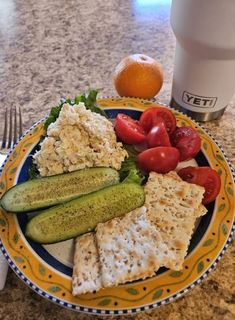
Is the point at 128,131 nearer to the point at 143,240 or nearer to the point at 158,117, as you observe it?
the point at 158,117

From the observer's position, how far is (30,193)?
2.95 ft

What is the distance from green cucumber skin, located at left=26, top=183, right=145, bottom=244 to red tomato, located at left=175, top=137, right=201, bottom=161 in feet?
0.67

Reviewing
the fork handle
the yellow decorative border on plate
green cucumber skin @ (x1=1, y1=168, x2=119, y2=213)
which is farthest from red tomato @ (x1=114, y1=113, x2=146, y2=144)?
the fork handle

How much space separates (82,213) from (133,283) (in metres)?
0.20

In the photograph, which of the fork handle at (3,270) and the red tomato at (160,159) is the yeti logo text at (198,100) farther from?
the fork handle at (3,270)

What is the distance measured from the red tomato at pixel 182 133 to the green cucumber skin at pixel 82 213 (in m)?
0.24

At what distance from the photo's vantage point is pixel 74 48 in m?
1.60

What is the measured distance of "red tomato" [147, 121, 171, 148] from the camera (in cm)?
101

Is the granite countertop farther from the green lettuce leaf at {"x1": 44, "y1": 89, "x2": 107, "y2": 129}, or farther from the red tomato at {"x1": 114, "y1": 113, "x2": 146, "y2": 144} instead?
the red tomato at {"x1": 114, "y1": 113, "x2": 146, "y2": 144}

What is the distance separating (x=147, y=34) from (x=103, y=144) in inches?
34.6

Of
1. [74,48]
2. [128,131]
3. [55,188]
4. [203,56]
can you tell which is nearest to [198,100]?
[203,56]

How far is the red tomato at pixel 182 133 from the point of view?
1.03m

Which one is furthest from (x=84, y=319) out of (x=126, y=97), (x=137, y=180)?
(x=126, y=97)

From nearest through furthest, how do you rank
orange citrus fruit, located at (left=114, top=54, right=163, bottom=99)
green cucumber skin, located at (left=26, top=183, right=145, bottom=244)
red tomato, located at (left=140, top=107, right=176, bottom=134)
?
1. green cucumber skin, located at (left=26, top=183, right=145, bottom=244)
2. red tomato, located at (left=140, top=107, right=176, bottom=134)
3. orange citrus fruit, located at (left=114, top=54, right=163, bottom=99)
